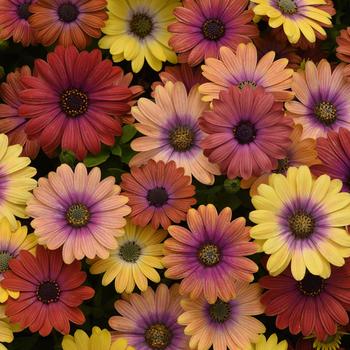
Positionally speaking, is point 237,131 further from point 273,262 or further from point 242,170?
point 273,262

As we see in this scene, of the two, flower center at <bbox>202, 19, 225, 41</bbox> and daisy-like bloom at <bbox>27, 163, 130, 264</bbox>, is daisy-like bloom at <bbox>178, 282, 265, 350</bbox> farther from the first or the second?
flower center at <bbox>202, 19, 225, 41</bbox>

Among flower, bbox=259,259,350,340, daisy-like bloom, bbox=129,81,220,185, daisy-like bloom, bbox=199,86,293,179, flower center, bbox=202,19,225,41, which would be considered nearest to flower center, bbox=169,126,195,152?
daisy-like bloom, bbox=129,81,220,185

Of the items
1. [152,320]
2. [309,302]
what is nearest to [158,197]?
[152,320]

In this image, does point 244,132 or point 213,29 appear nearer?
point 244,132

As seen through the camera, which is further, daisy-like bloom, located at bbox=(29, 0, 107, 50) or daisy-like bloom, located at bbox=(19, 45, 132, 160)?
daisy-like bloom, located at bbox=(29, 0, 107, 50)

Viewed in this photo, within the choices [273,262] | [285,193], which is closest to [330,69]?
[285,193]

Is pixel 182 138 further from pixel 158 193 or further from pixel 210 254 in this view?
pixel 210 254
